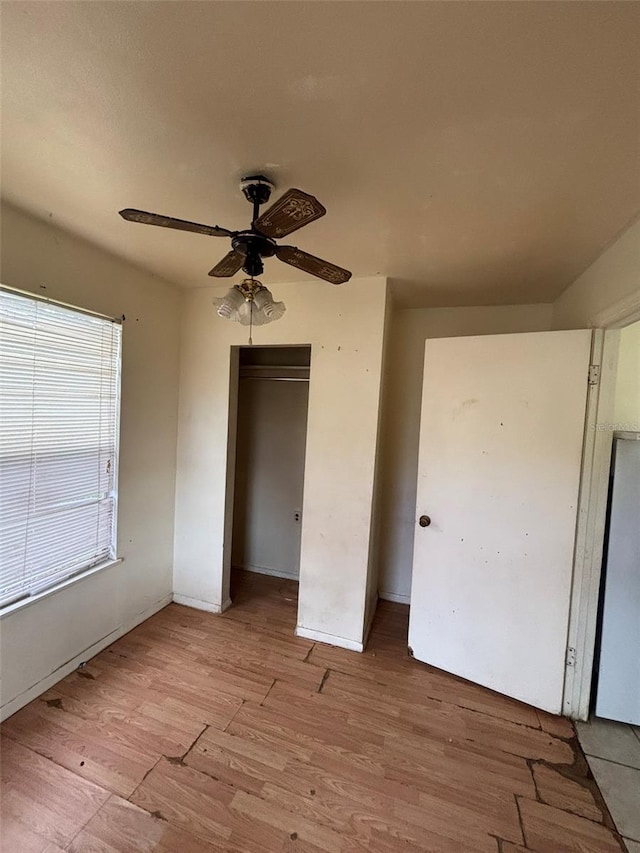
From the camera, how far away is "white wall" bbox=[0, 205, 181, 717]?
68.7 inches

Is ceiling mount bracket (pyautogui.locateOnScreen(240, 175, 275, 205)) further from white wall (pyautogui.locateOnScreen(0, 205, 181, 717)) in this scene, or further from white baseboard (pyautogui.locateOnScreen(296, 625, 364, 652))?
white baseboard (pyautogui.locateOnScreen(296, 625, 364, 652))

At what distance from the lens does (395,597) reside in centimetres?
306

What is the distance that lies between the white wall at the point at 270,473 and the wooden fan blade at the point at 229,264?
5.82ft

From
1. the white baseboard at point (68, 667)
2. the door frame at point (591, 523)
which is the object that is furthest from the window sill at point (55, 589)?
the door frame at point (591, 523)

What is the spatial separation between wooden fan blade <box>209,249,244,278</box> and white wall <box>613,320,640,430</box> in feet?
6.39

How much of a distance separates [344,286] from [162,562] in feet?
7.89

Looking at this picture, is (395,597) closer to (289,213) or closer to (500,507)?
(500,507)

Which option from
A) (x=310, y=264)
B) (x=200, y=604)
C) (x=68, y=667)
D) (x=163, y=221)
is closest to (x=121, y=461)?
(x=68, y=667)

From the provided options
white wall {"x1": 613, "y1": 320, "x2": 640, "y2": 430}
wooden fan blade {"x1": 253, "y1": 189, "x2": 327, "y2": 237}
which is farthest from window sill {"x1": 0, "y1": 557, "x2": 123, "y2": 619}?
white wall {"x1": 613, "y1": 320, "x2": 640, "y2": 430}

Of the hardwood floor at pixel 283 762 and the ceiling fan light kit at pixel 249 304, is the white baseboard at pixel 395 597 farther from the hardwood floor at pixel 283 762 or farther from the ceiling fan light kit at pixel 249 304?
the ceiling fan light kit at pixel 249 304

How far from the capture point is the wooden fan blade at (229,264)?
1.38 m

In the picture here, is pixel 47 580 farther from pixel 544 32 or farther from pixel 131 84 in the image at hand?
pixel 544 32

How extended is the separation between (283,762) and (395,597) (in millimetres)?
1703

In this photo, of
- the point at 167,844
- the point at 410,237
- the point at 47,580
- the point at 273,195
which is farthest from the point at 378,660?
the point at 273,195
